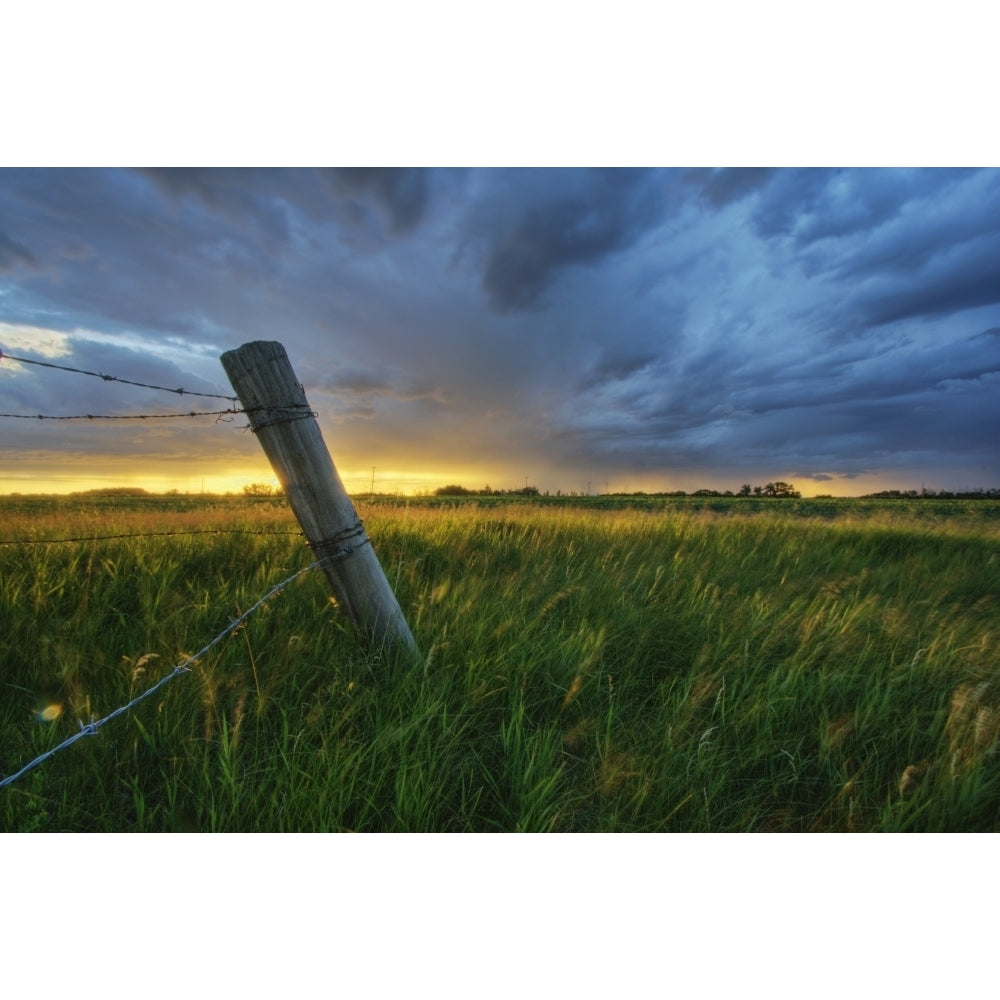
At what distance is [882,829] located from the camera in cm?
153

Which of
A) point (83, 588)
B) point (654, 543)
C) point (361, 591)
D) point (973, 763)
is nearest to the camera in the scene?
point (973, 763)

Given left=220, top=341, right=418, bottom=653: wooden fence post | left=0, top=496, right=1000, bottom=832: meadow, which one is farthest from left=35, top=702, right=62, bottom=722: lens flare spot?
left=220, top=341, right=418, bottom=653: wooden fence post

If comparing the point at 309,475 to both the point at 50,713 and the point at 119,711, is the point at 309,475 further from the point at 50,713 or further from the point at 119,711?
the point at 50,713

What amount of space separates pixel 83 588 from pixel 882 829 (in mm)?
3883

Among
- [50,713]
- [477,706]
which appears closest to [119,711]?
[50,713]

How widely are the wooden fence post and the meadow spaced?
271mm

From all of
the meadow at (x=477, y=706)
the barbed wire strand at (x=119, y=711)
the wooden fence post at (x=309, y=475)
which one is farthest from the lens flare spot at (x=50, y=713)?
the wooden fence post at (x=309, y=475)

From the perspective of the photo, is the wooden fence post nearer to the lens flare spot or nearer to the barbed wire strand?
the barbed wire strand

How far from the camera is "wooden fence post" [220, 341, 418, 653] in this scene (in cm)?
195

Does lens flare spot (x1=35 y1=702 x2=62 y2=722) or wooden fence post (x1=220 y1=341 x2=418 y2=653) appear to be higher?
wooden fence post (x1=220 y1=341 x2=418 y2=653)

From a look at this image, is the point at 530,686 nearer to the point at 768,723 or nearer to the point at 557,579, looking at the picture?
the point at 768,723

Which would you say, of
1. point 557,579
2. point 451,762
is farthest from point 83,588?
point 557,579

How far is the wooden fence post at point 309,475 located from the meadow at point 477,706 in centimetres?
27

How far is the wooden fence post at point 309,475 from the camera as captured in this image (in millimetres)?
1951
